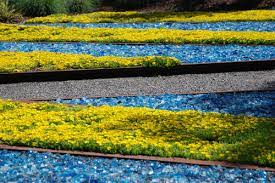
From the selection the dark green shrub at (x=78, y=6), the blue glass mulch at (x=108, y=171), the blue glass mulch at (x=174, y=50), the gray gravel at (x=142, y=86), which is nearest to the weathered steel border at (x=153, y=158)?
the blue glass mulch at (x=108, y=171)

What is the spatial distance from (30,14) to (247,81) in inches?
374

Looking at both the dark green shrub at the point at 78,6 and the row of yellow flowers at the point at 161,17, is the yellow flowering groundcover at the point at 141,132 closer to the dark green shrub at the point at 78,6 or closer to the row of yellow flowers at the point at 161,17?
the row of yellow flowers at the point at 161,17

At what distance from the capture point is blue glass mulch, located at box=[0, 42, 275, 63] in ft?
42.3

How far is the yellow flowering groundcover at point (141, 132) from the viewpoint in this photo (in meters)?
7.89

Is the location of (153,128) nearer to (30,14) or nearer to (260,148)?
(260,148)

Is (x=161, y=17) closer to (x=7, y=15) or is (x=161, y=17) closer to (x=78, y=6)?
(x=78, y=6)

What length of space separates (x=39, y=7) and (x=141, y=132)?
11.6 meters

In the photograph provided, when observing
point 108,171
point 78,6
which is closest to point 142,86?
point 108,171

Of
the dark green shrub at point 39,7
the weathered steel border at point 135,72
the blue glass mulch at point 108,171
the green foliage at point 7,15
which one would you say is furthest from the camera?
the dark green shrub at point 39,7

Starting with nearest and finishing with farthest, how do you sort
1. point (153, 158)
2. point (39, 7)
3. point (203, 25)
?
1. point (153, 158)
2. point (203, 25)
3. point (39, 7)

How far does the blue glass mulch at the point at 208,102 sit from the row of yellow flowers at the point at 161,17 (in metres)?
6.72

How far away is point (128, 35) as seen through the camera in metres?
15.2

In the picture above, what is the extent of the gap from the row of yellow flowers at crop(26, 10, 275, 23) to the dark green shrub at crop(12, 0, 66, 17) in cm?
82

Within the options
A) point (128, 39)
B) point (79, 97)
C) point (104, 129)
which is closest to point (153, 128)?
point (104, 129)
